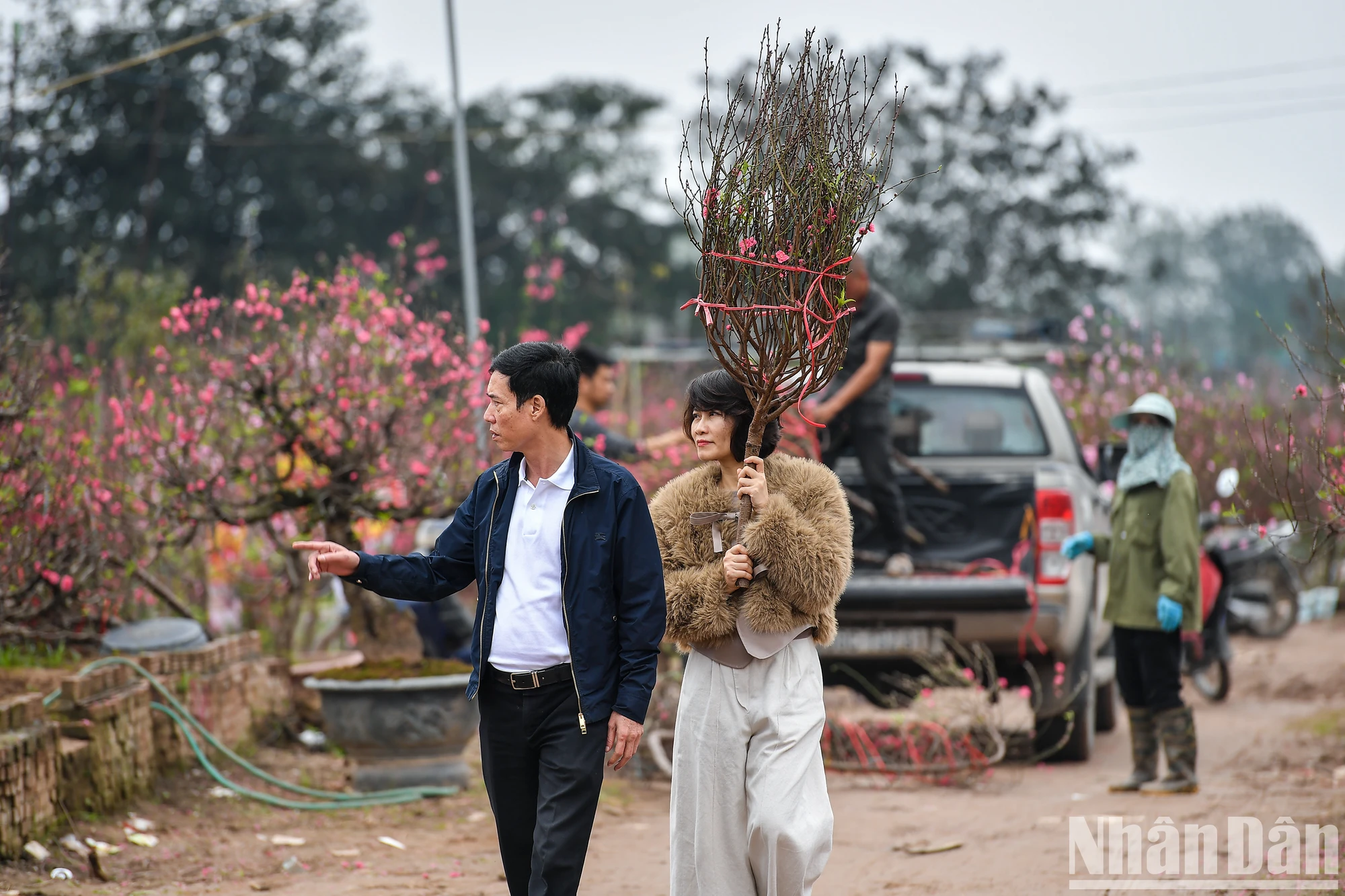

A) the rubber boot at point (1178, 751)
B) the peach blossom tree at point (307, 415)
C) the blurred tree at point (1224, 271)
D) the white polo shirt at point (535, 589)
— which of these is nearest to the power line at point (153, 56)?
the peach blossom tree at point (307, 415)

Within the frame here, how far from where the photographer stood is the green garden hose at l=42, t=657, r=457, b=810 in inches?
261

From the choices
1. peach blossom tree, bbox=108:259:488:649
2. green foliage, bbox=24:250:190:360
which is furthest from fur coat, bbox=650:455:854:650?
green foliage, bbox=24:250:190:360

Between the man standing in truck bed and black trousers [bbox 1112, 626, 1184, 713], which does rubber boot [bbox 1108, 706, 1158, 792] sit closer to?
black trousers [bbox 1112, 626, 1184, 713]

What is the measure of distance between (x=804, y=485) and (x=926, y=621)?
3561mm

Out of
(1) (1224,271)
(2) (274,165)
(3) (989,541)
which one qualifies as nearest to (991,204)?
(2) (274,165)

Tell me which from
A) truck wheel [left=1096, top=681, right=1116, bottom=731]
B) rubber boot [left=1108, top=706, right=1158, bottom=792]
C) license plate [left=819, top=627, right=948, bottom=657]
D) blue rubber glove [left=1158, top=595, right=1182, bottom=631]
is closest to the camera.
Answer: blue rubber glove [left=1158, top=595, right=1182, bottom=631]

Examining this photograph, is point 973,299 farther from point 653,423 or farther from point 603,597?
point 603,597

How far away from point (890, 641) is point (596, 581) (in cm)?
405

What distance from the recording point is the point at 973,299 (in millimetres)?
39844

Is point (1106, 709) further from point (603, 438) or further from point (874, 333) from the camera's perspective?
point (603, 438)

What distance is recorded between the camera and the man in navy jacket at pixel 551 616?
3.67 meters

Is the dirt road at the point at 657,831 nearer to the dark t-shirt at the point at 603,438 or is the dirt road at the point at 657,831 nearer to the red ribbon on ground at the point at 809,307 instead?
the dark t-shirt at the point at 603,438

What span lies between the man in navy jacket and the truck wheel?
264 inches

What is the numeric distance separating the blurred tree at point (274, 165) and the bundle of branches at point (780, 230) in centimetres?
2332
